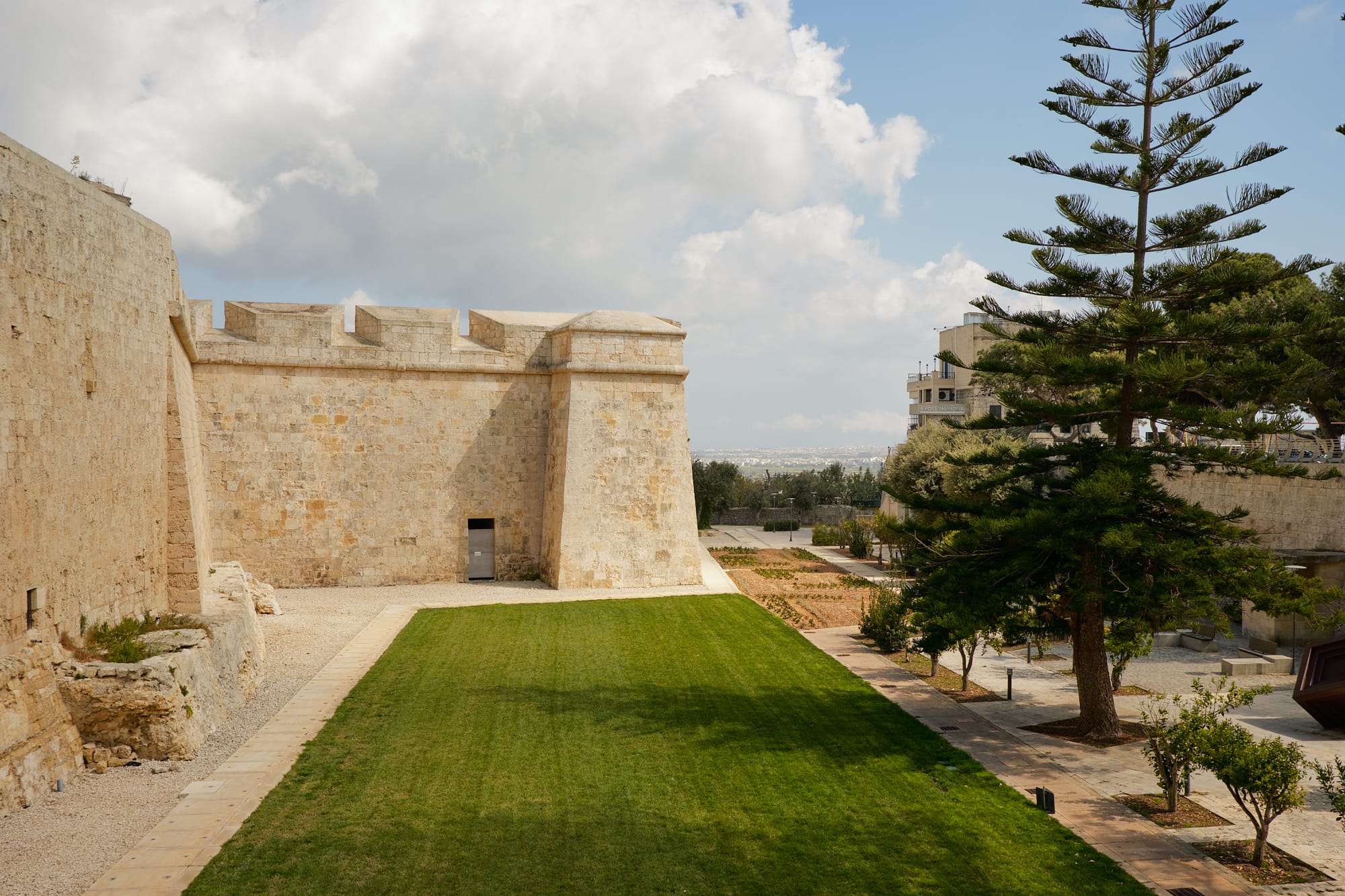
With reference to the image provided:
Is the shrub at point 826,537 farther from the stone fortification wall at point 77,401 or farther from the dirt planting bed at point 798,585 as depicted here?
the stone fortification wall at point 77,401

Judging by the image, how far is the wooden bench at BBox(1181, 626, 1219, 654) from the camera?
48.6 feet

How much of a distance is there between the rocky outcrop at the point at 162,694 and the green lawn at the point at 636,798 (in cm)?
122

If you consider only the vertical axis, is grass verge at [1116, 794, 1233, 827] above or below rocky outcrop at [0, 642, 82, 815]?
below

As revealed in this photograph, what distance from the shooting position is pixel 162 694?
334 inches

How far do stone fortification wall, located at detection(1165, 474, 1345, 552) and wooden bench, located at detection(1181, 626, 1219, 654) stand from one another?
180cm

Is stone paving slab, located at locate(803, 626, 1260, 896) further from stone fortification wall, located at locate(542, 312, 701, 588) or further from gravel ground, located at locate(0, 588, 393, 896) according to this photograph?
gravel ground, located at locate(0, 588, 393, 896)

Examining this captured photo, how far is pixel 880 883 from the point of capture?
634 cm

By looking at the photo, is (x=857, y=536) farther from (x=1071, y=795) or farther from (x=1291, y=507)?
(x=1071, y=795)

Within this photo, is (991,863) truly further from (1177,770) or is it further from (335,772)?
(335,772)

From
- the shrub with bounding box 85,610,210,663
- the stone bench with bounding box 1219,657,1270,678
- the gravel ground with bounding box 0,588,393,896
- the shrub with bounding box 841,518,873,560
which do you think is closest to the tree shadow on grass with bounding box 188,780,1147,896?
the gravel ground with bounding box 0,588,393,896

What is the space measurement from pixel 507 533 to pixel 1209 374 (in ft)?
43.9

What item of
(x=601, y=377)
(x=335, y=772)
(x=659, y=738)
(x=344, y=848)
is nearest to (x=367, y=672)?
(x=335, y=772)

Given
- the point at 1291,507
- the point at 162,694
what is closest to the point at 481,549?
the point at 162,694

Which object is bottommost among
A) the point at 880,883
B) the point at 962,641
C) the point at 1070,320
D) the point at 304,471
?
the point at 880,883
